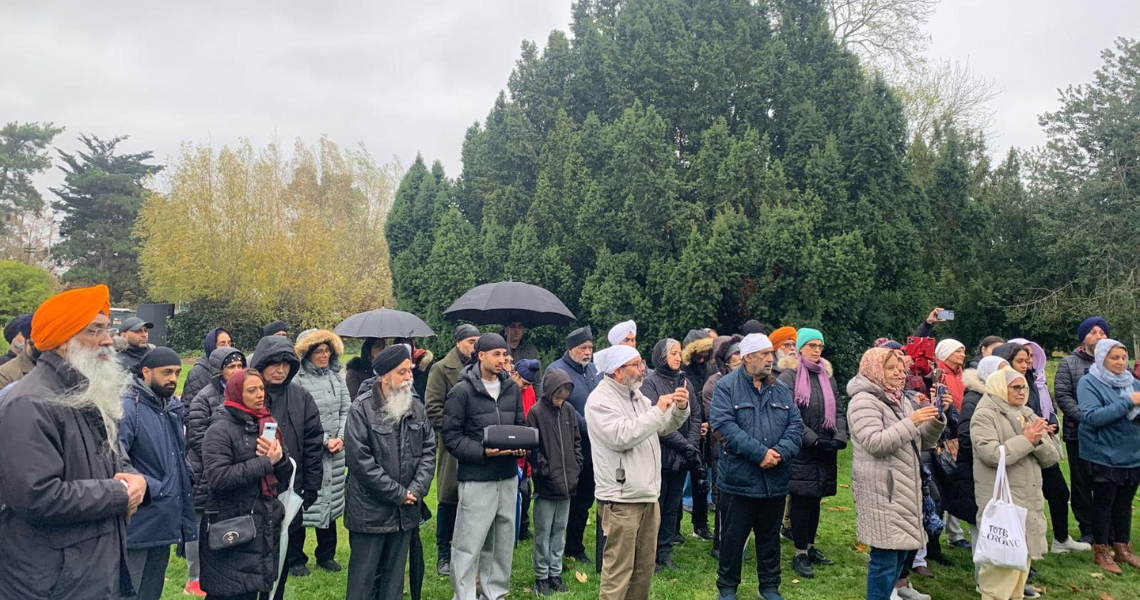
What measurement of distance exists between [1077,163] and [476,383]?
16.1 metres

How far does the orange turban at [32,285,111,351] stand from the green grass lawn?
3.31 m

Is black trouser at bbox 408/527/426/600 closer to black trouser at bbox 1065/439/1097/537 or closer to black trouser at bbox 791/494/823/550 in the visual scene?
black trouser at bbox 791/494/823/550

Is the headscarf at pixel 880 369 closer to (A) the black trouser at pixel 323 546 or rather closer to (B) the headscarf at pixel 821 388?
(B) the headscarf at pixel 821 388

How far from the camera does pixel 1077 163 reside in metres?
15.1

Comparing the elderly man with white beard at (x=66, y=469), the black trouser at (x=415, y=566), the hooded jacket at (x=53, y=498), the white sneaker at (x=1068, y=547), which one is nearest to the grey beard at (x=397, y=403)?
the black trouser at (x=415, y=566)

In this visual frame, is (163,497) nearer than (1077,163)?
Yes

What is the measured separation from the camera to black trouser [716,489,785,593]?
5.25 meters

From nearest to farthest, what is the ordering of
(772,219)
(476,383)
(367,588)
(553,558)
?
1. (367,588)
2. (476,383)
3. (553,558)
4. (772,219)

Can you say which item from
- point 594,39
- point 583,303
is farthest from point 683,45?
point 583,303

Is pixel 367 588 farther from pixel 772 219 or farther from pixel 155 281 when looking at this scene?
pixel 155 281

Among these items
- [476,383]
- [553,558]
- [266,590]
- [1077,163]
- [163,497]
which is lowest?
[553,558]

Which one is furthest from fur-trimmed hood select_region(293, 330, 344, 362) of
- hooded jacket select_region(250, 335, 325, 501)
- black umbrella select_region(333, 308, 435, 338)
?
black umbrella select_region(333, 308, 435, 338)

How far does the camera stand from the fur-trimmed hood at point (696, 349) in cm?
683

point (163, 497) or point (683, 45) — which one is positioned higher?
point (683, 45)
